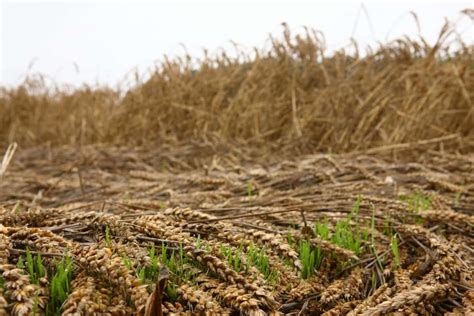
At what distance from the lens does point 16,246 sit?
1104 millimetres

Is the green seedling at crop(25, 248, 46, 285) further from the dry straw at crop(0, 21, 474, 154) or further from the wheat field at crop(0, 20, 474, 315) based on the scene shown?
the dry straw at crop(0, 21, 474, 154)

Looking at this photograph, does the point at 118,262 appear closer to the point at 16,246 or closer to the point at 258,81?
the point at 16,246

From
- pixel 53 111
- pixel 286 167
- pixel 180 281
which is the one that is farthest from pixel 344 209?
pixel 53 111

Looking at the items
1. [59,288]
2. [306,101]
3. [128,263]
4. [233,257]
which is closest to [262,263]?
[233,257]

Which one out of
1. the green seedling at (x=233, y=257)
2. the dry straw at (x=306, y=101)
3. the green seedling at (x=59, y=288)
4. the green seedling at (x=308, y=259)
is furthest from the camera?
the dry straw at (x=306, y=101)

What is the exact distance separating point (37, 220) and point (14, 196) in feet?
6.99

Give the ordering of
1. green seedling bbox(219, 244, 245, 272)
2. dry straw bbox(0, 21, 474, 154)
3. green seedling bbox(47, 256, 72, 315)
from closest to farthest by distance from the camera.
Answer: green seedling bbox(47, 256, 72, 315) < green seedling bbox(219, 244, 245, 272) < dry straw bbox(0, 21, 474, 154)

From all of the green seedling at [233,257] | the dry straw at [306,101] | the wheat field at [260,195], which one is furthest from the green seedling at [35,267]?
the dry straw at [306,101]

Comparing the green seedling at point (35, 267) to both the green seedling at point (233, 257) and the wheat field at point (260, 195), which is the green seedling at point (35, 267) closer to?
the wheat field at point (260, 195)

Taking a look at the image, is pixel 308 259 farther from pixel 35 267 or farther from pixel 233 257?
pixel 35 267

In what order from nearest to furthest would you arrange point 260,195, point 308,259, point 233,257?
point 233,257 < point 308,259 < point 260,195

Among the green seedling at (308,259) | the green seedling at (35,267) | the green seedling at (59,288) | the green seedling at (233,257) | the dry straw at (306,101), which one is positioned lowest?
the green seedling at (308,259)

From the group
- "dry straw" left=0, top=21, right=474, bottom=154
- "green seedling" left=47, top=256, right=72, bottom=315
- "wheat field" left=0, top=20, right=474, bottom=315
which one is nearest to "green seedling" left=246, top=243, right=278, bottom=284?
"wheat field" left=0, top=20, right=474, bottom=315

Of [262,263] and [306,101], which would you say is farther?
[306,101]
